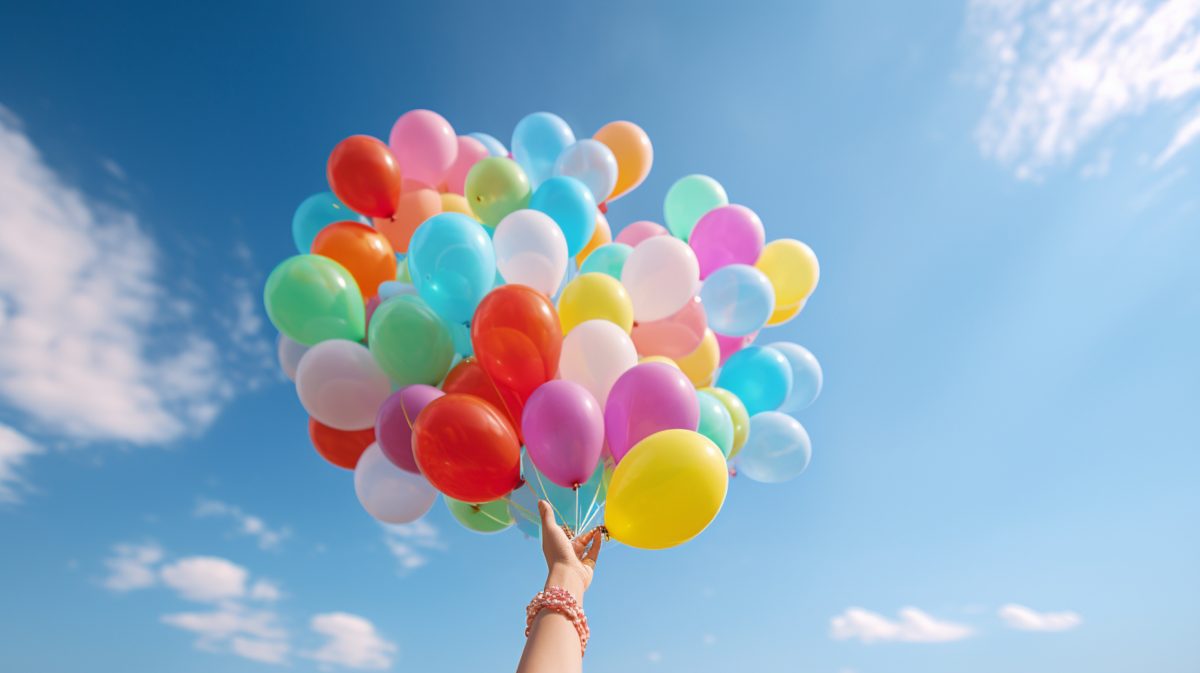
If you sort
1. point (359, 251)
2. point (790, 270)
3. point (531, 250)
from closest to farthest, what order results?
point (531, 250), point (359, 251), point (790, 270)

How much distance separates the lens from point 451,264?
362 cm

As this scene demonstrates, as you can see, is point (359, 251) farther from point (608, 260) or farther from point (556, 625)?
point (556, 625)

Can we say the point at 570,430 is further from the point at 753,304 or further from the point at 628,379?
the point at 753,304

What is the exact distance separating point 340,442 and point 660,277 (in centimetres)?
245

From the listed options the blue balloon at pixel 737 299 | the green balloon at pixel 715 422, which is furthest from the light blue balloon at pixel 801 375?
the green balloon at pixel 715 422

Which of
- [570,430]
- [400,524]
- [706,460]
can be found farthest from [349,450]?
[706,460]

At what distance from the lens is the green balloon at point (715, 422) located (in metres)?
3.78

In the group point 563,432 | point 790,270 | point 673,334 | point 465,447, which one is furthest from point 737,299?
point 465,447

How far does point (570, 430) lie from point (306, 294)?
193 cm

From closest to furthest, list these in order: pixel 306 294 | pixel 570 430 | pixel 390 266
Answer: pixel 570 430 → pixel 306 294 → pixel 390 266

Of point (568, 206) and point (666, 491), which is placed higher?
point (568, 206)

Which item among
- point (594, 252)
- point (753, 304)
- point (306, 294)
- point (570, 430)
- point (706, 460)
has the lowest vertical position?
point (706, 460)

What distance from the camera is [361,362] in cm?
382

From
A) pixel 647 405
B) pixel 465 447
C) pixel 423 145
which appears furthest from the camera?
pixel 423 145
